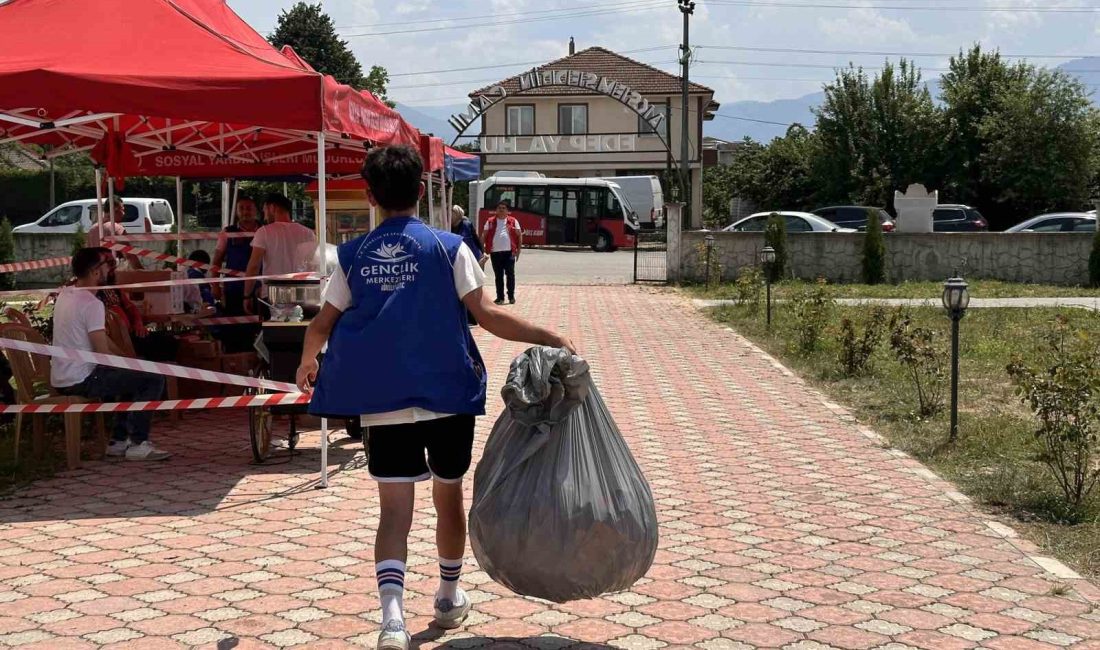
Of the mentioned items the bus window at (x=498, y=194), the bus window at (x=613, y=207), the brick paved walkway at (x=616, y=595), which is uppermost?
the bus window at (x=498, y=194)

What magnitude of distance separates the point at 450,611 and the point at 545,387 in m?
1.03

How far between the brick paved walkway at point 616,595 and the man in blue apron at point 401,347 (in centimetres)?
71

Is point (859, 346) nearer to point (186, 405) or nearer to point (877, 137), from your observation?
point (186, 405)

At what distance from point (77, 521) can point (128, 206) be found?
24.9 metres

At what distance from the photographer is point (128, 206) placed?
29.9 metres

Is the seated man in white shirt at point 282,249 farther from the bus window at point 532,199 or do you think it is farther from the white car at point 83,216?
the bus window at point 532,199

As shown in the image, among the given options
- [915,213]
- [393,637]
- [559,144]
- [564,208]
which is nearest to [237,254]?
[393,637]

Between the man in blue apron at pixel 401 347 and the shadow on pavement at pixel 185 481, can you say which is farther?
the shadow on pavement at pixel 185 481

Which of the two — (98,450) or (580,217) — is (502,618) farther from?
(580,217)

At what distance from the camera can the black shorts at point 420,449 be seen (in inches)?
168

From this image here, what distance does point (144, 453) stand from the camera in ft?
26.4

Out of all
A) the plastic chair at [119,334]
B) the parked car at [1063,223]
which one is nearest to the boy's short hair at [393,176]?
the plastic chair at [119,334]

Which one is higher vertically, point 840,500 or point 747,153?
point 747,153

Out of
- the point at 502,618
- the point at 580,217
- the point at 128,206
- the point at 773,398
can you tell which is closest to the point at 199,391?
the point at 773,398
